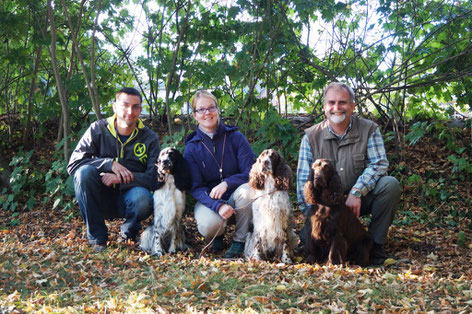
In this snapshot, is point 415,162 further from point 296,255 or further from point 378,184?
point 296,255

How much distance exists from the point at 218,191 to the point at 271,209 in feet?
1.86

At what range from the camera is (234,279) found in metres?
3.57

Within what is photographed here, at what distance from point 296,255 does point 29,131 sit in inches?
230

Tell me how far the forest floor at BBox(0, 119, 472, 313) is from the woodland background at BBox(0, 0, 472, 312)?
23 mm

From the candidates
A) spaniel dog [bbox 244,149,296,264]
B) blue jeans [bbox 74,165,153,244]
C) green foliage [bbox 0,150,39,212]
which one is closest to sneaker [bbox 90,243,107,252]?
blue jeans [bbox 74,165,153,244]

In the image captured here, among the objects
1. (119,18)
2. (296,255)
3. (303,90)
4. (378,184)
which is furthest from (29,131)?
(378,184)

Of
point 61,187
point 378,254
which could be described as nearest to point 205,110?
point 378,254

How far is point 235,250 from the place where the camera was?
14.8 ft

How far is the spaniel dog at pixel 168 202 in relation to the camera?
14.4 feet

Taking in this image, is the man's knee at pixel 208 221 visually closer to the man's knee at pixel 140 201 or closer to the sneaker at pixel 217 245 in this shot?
the sneaker at pixel 217 245

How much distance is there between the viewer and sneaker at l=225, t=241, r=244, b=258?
4.49 m

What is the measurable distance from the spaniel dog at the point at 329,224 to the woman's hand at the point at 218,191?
803mm

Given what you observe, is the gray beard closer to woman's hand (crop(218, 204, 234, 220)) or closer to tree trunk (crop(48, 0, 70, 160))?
woman's hand (crop(218, 204, 234, 220))

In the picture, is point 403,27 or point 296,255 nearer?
point 296,255
